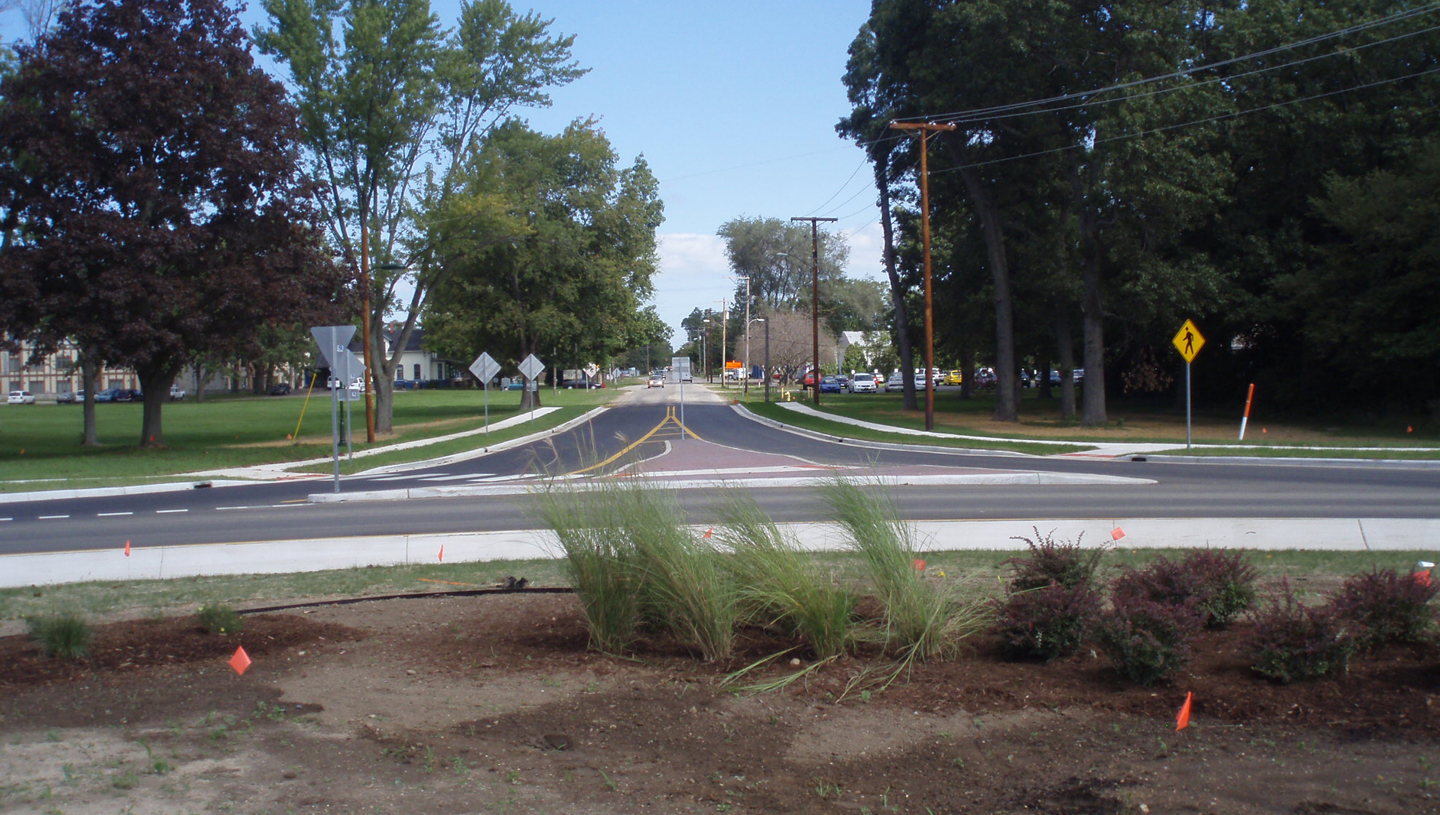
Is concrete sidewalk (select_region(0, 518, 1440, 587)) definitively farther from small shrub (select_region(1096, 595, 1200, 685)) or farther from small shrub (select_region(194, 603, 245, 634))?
small shrub (select_region(1096, 595, 1200, 685))

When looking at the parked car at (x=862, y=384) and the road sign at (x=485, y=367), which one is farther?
the parked car at (x=862, y=384)

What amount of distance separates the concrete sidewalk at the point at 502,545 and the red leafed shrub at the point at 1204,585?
140 inches

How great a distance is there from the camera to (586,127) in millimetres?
53031

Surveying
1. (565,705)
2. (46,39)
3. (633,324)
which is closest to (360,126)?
(46,39)

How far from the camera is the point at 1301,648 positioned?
213 inches

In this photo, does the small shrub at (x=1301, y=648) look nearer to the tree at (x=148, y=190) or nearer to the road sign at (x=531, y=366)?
the tree at (x=148, y=190)

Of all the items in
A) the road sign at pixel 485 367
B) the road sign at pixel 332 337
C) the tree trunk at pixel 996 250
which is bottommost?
the road sign at pixel 485 367

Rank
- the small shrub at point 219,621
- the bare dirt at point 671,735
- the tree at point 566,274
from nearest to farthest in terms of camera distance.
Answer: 1. the bare dirt at point 671,735
2. the small shrub at point 219,621
3. the tree at point 566,274

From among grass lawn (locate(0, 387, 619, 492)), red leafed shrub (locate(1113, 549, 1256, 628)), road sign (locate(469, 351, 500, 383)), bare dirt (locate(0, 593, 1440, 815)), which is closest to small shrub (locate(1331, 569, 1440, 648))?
bare dirt (locate(0, 593, 1440, 815))

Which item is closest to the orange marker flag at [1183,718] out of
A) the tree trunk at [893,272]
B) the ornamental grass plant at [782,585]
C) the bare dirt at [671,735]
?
the bare dirt at [671,735]

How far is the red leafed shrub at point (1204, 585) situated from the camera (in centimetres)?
633

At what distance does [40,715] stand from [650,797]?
354 cm

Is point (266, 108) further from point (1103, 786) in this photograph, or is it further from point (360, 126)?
point (1103, 786)

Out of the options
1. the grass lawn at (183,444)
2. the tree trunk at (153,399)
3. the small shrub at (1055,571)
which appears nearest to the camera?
the small shrub at (1055,571)
